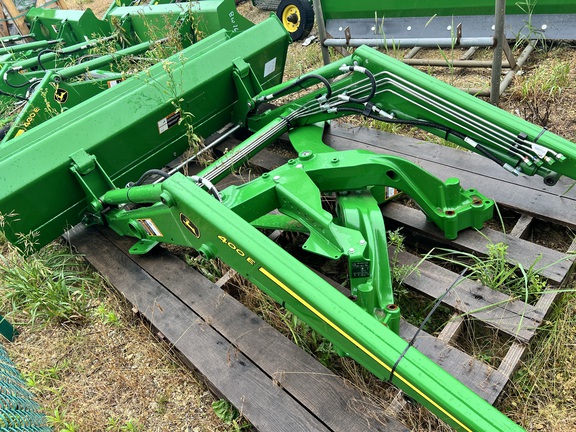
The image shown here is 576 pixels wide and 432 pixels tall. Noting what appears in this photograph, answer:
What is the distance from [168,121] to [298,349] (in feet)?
5.82

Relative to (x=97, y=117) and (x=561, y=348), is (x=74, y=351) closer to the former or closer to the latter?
(x=97, y=117)

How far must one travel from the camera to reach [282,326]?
8.98 ft

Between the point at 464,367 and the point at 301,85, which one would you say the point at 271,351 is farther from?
the point at 301,85

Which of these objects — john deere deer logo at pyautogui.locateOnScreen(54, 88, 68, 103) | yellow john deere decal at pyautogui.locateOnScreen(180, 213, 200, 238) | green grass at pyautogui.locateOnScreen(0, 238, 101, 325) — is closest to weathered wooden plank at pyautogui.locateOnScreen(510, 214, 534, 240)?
yellow john deere decal at pyautogui.locateOnScreen(180, 213, 200, 238)

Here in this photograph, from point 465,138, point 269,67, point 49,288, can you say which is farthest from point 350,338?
point 269,67

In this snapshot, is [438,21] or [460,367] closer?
[460,367]

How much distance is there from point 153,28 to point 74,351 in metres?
3.26

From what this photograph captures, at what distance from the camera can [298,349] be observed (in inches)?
97.4

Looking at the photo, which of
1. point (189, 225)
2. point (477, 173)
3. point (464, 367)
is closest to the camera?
point (464, 367)

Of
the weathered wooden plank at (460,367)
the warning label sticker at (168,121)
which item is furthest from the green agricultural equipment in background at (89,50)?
the weathered wooden plank at (460,367)

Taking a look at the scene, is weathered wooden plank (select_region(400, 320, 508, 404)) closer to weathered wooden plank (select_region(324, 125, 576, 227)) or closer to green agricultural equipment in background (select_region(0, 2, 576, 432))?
green agricultural equipment in background (select_region(0, 2, 576, 432))

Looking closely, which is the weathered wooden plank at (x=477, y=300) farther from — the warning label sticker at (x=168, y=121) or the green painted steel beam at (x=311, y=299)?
the warning label sticker at (x=168, y=121)

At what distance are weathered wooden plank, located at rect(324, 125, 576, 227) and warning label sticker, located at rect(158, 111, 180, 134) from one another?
3.87 feet

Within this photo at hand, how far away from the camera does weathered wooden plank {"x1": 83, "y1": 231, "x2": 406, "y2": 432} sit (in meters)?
2.15
